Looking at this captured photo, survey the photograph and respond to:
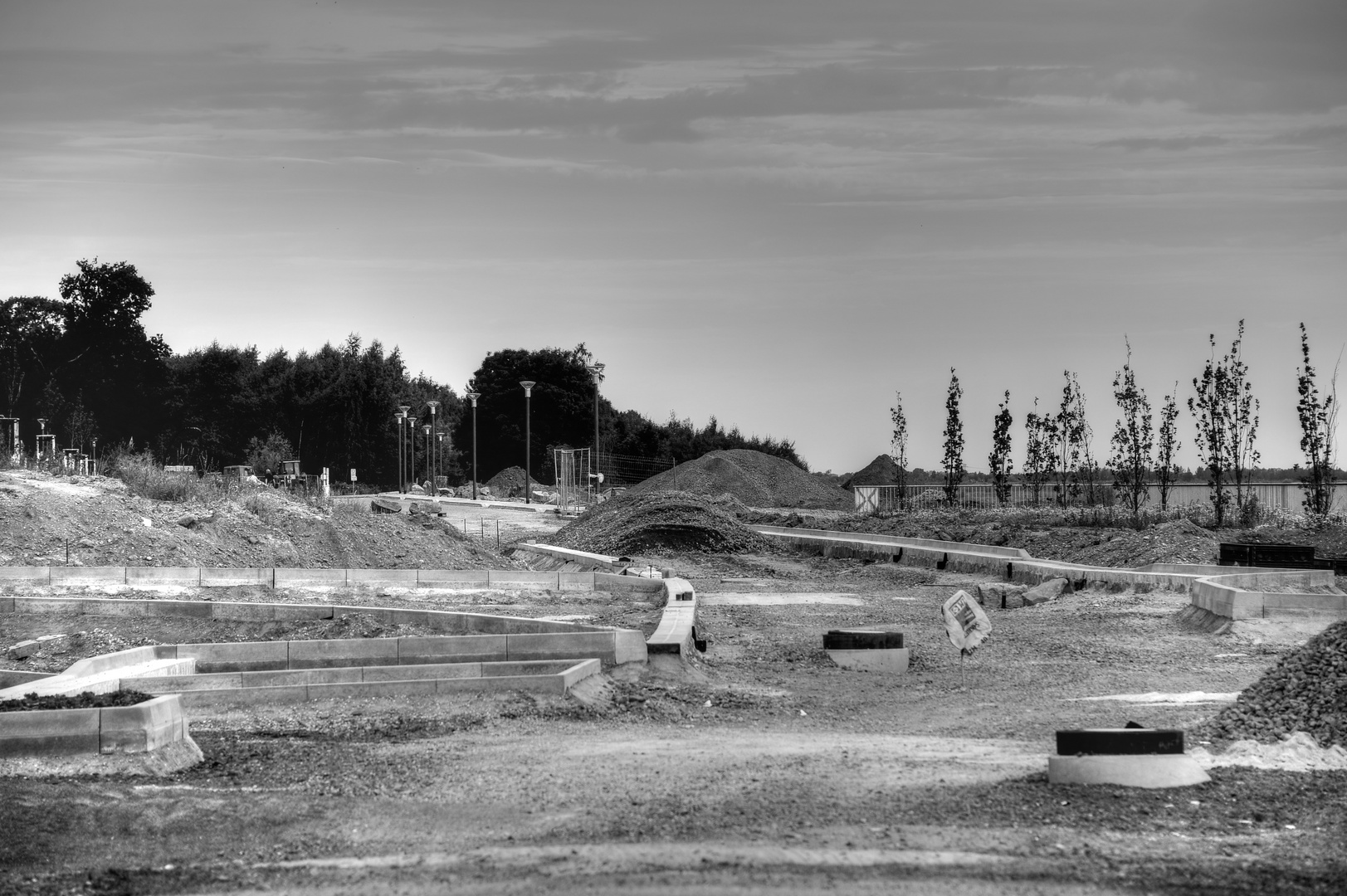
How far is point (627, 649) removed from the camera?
11023 millimetres

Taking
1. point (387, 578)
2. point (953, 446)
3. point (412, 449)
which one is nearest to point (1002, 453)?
point (953, 446)

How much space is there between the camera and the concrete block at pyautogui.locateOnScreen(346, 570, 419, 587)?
18.0 m

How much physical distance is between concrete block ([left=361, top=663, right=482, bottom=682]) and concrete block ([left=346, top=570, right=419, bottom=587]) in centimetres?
780

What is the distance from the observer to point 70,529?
19.0 meters

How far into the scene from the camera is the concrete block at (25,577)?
51.6ft

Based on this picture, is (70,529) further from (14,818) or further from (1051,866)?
(1051,866)

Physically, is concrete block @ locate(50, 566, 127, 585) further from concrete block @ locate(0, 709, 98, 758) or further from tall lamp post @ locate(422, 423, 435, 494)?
tall lamp post @ locate(422, 423, 435, 494)

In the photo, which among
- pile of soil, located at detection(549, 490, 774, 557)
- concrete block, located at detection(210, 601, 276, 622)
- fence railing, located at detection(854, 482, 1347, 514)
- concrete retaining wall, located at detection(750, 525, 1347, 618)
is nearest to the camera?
concrete retaining wall, located at detection(750, 525, 1347, 618)

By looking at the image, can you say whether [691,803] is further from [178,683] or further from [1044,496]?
[1044,496]

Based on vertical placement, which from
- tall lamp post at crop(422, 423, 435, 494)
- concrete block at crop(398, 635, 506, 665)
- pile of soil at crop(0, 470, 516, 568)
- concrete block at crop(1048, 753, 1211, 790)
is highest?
tall lamp post at crop(422, 423, 435, 494)

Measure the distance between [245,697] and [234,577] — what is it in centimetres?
834

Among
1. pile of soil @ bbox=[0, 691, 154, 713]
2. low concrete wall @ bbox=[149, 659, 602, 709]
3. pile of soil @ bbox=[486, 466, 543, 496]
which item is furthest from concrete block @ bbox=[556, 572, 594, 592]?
pile of soil @ bbox=[486, 466, 543, 496]

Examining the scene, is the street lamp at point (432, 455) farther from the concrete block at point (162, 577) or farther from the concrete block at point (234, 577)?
the concrete block at point (162, 577)

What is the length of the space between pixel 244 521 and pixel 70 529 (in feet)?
11.3
